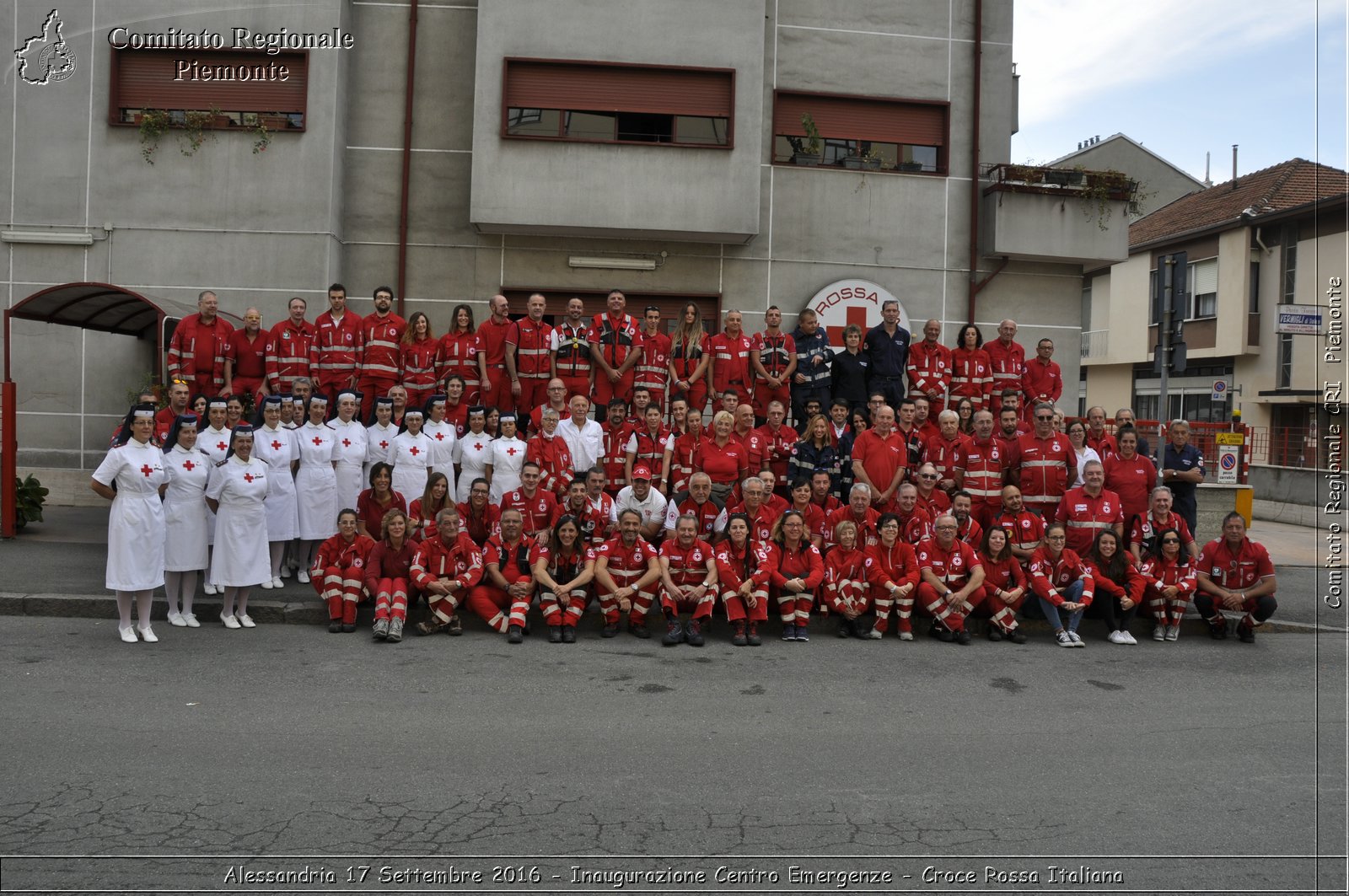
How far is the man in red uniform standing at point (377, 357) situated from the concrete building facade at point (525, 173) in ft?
12.2

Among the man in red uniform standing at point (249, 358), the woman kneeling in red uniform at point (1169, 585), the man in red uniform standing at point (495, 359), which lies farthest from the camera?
the man in red uniform standing at point (495, 359)

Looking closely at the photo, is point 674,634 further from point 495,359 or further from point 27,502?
point 27,502

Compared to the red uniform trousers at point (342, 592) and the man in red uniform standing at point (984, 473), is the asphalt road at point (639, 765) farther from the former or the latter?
the man in red uniform standing at point (984, 473)

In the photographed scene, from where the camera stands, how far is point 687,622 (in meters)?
9.67

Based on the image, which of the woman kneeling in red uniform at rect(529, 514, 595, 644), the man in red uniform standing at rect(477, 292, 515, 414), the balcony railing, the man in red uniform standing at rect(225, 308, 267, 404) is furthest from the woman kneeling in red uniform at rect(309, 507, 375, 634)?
the balcony railing

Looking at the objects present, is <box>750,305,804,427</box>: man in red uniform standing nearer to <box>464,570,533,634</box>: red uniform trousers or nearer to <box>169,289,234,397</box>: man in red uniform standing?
<box>464,570,533,634</box>: red uniform trousers

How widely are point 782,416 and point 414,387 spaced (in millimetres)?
4549

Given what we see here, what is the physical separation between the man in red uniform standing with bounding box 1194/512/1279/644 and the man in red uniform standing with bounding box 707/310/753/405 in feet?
18.6

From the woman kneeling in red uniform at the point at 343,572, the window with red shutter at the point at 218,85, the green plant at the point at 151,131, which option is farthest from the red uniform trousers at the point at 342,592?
the green plant at the point at 151,131

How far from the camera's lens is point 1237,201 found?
110ft

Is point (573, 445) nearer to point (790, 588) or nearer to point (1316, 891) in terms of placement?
point (790, 588)

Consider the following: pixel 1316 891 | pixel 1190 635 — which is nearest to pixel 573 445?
pixel 1190 635

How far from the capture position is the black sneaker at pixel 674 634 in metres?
9.37

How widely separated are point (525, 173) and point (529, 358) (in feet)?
13.9
